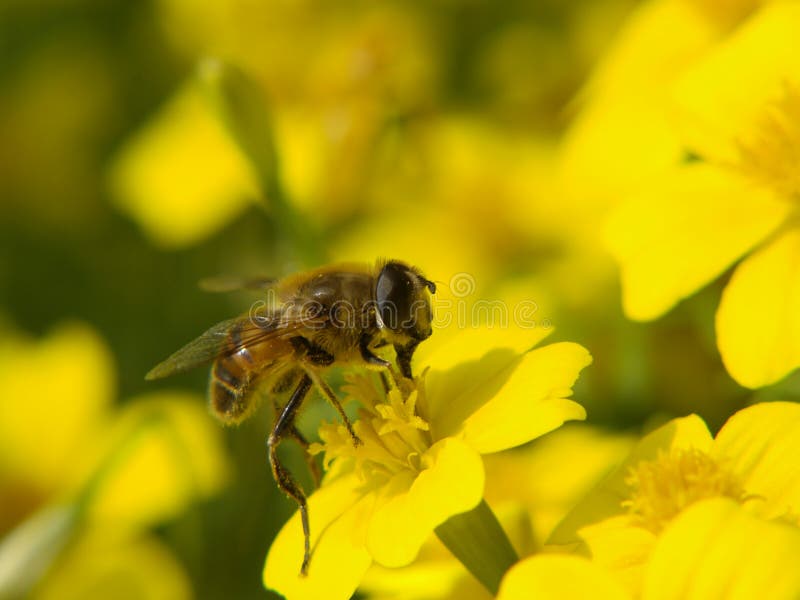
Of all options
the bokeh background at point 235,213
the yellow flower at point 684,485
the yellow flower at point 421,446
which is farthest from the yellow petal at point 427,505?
the bokeh background at point 235,213

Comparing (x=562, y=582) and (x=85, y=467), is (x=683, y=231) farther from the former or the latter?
(x=85, y=467)

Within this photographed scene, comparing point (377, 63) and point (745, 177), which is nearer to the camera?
point (745, 177)

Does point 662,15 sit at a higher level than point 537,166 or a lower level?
higher

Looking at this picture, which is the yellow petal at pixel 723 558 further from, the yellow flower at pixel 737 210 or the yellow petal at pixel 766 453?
the yellow flower at pixel 737 210

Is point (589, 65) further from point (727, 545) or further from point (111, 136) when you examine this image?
point (727, 545)

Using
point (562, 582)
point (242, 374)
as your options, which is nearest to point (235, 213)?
point (242, 374)

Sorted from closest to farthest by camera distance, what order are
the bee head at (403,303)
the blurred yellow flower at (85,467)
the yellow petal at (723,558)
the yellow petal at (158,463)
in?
the yellow petal at (723,558), the bee head at (403,303), the blurred yellow flower at (85,467), the yellow petal at (158,463)

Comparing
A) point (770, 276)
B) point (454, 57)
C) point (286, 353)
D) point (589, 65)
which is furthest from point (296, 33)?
point (770, 276)
